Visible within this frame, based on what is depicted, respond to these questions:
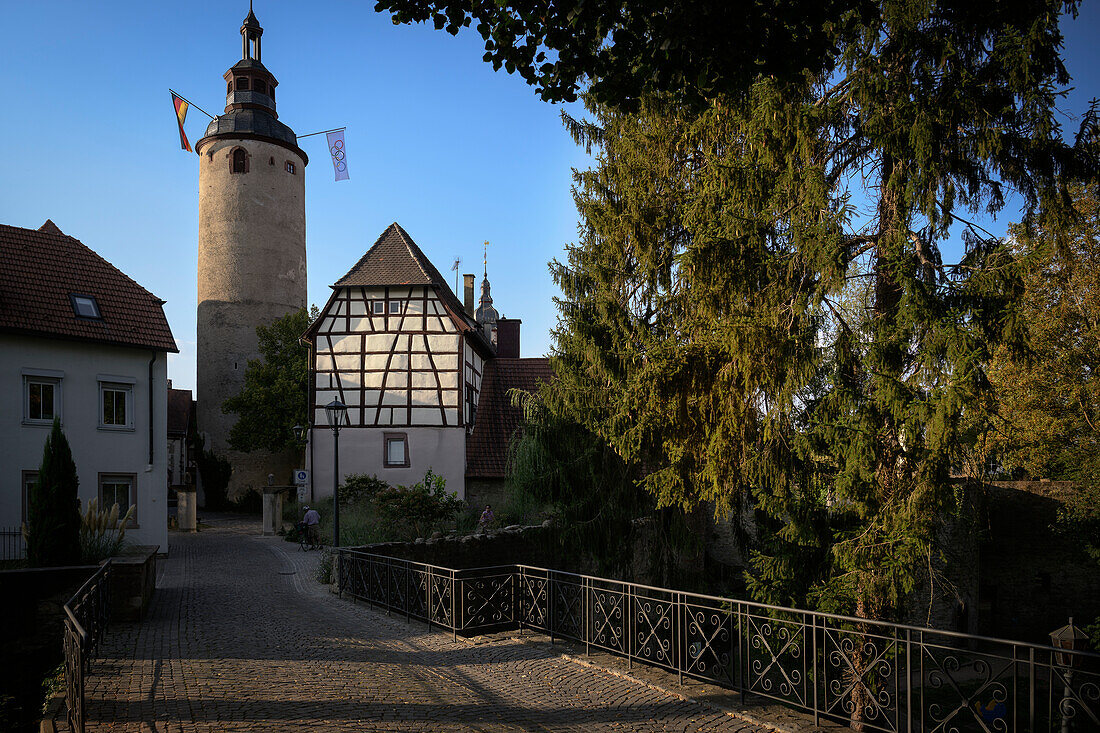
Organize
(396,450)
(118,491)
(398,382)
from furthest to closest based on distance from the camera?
(398,382)
(396,450)
(118,491)

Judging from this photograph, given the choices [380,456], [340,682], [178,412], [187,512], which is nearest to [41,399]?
[187,512]

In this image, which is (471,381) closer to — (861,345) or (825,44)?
(861,345)

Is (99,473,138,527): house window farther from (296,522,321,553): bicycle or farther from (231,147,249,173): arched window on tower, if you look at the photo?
(231,147,249,173): arched window on tower

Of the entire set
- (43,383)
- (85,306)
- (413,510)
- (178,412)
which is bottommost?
(413,510)

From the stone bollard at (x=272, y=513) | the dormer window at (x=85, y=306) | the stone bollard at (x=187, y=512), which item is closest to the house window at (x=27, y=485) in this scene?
the dormer window at (x=85, y=306)

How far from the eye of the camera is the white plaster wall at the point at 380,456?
26.4m

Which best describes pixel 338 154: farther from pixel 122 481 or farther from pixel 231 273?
pixel 122 481

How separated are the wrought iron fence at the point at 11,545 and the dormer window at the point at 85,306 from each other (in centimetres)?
529

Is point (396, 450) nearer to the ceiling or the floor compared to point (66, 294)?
nearer to the floor

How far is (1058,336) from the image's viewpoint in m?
17.7

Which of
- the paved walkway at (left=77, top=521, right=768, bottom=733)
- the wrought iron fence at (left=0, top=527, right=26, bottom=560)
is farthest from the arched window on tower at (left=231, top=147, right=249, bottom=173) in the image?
the paved walkway at (left=77, top=521, right=768, bottom=733)

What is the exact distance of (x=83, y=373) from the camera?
18844 millimetres

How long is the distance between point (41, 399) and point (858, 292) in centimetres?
1817

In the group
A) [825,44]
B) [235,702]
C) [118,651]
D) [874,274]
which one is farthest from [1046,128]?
[118,651]
